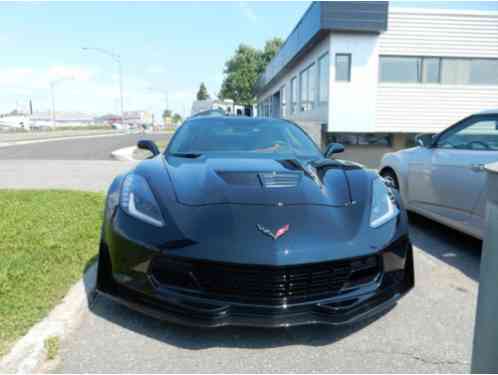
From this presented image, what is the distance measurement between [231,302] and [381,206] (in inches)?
47.4

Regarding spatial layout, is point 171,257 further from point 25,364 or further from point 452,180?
point 452,180

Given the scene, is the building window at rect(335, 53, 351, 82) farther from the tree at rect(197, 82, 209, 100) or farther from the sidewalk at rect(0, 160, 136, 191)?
the tree at rect(197, 82, 209, 100)

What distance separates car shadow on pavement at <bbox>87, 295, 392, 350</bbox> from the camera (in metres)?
2.14

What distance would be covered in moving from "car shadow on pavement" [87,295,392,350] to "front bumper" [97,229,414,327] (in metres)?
0.25

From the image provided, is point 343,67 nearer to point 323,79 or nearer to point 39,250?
point 323,79

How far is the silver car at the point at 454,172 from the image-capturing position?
3.43 meters

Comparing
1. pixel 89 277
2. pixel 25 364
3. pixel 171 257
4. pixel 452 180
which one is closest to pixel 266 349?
pixel 171 257

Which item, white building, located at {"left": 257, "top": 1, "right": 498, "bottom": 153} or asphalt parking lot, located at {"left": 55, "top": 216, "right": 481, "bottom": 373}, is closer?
asphalt parking lot, located at {"left": 55, "top": 216, "right": 481, "bottom": 373}

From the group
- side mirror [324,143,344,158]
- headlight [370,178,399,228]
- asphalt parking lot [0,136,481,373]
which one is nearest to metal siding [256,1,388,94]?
side mirror [324,143,344,158]

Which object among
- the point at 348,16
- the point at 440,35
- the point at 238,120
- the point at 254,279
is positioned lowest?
the point at 254,279

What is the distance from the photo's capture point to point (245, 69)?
4769 centimetres

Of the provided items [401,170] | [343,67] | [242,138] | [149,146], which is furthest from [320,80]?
[149,146]

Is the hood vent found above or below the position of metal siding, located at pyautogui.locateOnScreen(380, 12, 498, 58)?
below

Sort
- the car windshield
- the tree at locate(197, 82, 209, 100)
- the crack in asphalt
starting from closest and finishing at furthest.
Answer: the crack in asphalt
the car windshield
the tree at locate(197, 82, 209, 100)
